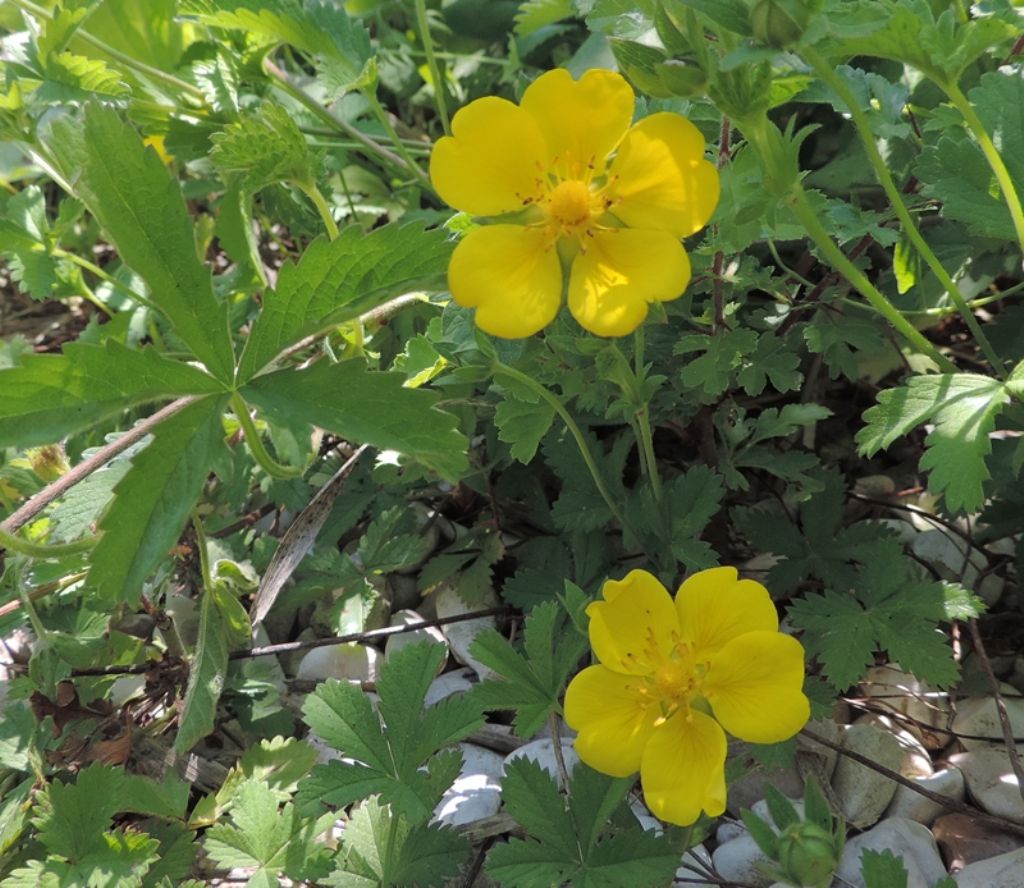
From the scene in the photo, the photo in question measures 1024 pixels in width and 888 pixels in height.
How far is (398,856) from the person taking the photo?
1.45 meters

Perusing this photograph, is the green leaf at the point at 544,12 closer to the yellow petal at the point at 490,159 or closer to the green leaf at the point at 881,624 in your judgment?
the yellow petal at the point at 490,159

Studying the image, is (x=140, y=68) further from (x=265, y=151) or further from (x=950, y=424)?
(x=950, y=424)

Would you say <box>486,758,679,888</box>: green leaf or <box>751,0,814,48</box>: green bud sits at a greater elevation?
<box>751,0,814,48</box>: green bud

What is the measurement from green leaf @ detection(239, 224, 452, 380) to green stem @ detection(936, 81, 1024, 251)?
26.4 inches

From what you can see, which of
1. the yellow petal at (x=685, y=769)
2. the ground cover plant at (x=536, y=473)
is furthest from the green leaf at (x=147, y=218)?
the yellow petal at (x=685, y=769)

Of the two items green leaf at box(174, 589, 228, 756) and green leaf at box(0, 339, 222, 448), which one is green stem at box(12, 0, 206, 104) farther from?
green leaf at box(174, 589, 228, 756)

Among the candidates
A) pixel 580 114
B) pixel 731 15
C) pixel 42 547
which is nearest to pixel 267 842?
pixel 42 547

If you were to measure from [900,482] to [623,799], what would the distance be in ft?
3.19

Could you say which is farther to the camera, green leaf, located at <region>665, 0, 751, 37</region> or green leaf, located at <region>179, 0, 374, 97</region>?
green leaf, located at <region>179, 0, 374, 97</region>

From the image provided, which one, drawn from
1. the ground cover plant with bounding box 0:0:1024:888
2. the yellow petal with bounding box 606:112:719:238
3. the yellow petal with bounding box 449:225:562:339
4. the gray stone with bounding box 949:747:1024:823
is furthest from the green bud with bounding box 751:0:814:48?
the gray stone with bounding box 949:747:1024:823

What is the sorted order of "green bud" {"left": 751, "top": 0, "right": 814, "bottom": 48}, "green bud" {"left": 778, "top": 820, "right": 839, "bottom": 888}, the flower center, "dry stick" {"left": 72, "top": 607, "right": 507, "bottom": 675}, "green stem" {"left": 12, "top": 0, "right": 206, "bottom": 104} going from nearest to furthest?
"green bud" {"left": 751, "top": 0, "right": 814, "bottom": 48} → "green bud" {"left": 778, "top": 820, "right": 839, "bottom": 888} → the flower center → "dry stick" {"left": 72, "top": 607, "right": 507, "bottom": 675} → "green stem" {"left": 12, "top": 0, "right": 206, "bottom": 104}

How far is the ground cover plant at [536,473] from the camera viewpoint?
1294mm

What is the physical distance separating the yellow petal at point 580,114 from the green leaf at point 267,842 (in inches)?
37.9

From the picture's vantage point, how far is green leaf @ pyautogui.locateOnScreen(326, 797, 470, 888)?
1.45m
